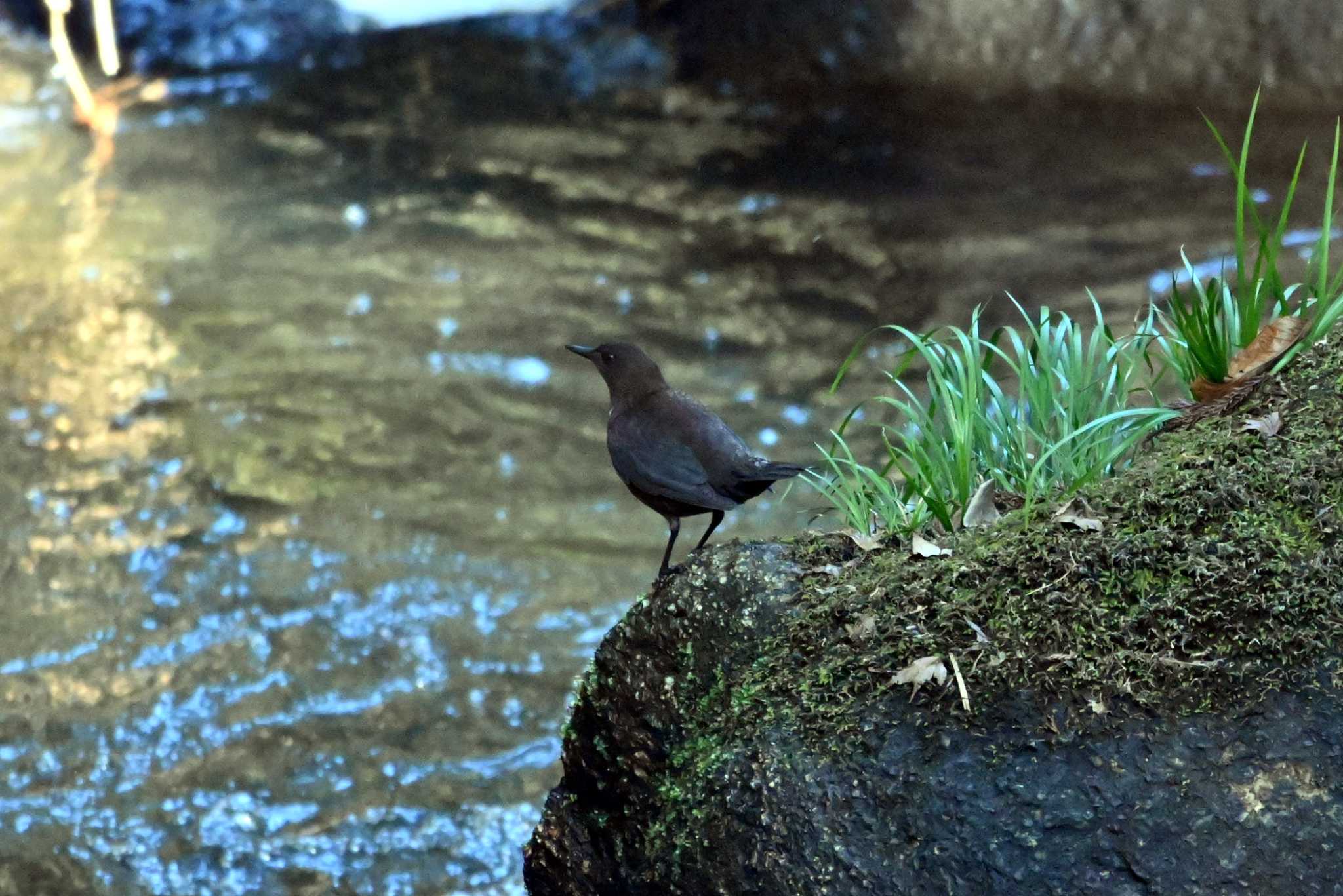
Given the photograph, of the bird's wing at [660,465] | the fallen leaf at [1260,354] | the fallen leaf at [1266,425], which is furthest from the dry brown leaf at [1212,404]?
the bird's wing at [660,465]

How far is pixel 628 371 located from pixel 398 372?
174 inches

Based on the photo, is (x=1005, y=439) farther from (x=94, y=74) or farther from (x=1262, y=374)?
(x=94, y=74)

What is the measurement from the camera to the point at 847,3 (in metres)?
11.2

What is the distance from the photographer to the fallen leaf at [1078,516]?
8.34 feet

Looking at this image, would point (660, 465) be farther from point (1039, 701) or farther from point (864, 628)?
point (1039, 701)

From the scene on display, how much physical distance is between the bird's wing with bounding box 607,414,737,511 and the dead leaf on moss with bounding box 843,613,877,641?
0.45 m

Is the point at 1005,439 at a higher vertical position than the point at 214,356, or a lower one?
higher

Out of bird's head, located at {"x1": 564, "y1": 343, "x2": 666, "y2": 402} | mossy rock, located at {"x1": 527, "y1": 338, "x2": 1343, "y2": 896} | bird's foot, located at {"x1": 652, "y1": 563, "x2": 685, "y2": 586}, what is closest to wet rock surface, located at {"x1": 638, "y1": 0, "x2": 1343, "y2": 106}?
bird's head, located at {"x1": 564, "y1": 343, "x2": 666, "y2": 402}

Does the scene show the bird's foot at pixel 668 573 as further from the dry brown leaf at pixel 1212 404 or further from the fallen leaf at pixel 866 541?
the dry brown leaf at pixel 1212 404

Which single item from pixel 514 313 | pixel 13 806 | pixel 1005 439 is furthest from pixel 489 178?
pixel 1005 439

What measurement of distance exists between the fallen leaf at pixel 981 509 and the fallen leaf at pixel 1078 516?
192mm

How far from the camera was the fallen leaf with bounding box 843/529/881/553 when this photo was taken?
2.78m

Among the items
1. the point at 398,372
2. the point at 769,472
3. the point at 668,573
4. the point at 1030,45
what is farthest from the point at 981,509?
the point at 1030,45

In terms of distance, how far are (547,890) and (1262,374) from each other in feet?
6.40
